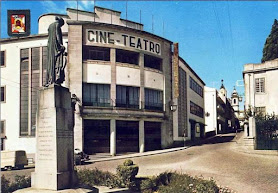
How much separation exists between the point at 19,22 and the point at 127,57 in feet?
58.4

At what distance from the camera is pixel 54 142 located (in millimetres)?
10398

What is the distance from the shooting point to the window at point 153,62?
35.7 metres

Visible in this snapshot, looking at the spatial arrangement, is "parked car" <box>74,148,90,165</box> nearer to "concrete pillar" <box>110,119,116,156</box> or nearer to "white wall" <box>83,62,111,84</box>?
"concrete pillar" <box>110,119,116,156</box>

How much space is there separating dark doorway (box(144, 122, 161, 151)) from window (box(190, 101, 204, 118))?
1418 cm

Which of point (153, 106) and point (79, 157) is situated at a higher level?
point (153, 106)

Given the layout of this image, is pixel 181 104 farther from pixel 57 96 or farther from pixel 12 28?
pixel 57 96

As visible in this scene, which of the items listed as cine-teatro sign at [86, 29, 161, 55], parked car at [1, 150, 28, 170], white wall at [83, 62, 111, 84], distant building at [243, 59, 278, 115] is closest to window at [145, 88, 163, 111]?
cine-teatro sign at [86, 29, 161, 55]

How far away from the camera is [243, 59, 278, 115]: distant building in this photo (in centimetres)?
3194

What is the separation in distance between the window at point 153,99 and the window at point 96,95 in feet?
16.2

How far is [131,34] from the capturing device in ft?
109

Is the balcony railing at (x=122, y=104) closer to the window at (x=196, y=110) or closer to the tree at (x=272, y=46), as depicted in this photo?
the window at (x=196, y=110)

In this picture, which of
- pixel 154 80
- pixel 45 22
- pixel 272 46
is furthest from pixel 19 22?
pixel 272 46

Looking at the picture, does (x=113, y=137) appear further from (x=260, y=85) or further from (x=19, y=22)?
(x=260, y=85)

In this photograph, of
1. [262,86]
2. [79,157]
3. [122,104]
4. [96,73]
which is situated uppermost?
[96,73]
